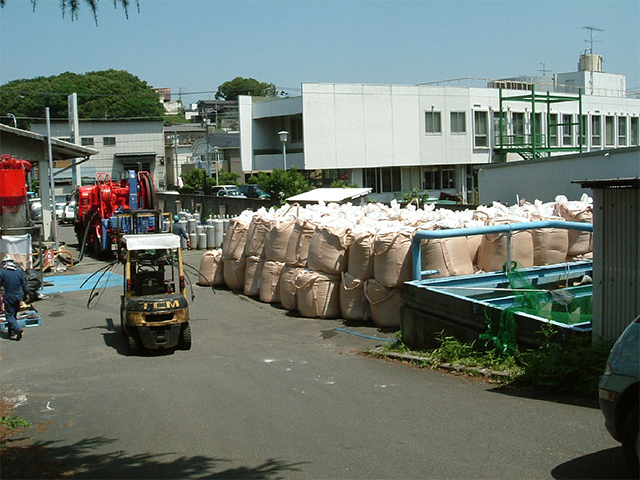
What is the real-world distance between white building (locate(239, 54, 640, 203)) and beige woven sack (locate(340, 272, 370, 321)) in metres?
28.0

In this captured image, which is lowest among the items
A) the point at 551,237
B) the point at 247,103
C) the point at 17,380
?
the point at 17,380

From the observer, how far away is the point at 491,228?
1062 cm

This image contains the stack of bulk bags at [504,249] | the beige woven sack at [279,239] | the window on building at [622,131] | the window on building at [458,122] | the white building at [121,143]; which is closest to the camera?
the stack of bulk bags at [504,249]

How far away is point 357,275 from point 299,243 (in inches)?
79.3

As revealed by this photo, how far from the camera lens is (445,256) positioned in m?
Result: 11.9

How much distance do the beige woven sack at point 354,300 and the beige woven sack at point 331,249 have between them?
1.30ft

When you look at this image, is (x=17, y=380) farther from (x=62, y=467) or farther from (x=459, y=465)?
(x=459, y=465)

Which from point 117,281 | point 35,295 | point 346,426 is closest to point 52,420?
point 346,426

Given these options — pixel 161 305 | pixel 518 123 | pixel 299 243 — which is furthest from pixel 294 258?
pixel 518 123

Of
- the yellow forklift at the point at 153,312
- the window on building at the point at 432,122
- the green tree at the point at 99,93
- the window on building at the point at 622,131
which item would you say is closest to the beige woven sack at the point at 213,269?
the yellow forklift at the point at 153,312

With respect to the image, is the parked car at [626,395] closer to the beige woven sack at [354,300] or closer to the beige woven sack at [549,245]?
the beige woven sack at [549,245]

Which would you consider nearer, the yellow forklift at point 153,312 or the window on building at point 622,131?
the yellow forklift at point 153,312

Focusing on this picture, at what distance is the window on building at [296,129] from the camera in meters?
43.4

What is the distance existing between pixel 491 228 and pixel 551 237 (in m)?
2.29
